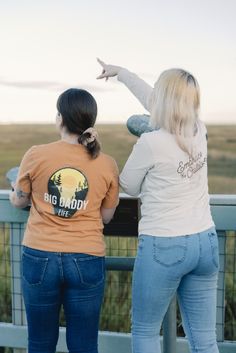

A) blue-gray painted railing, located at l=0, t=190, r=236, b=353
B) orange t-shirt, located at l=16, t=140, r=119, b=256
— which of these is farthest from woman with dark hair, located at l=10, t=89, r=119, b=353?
blue-gray painted railing, located at l=0, t=190, r=236, b=353

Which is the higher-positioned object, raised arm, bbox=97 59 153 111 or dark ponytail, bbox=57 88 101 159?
raised arm, bbox=97 59 153 111

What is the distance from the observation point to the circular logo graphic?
207 centimetres

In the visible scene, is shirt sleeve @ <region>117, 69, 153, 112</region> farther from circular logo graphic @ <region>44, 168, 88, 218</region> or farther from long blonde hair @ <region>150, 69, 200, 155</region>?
circular logo graphic @ <region>44, 168, 88, 218</region>

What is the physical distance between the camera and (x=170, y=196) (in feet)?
6.68

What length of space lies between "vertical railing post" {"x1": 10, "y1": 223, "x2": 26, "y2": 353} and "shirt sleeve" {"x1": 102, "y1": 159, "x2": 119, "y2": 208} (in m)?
0.87

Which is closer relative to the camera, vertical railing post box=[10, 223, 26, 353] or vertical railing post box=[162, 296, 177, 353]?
vertical railing post box=[162, 296, 177, 353]

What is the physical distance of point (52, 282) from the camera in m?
2.08

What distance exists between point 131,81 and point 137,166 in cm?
55

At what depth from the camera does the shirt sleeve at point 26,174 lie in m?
2.08

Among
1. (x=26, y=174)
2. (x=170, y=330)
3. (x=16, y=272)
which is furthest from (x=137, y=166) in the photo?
(x=16, y=272)

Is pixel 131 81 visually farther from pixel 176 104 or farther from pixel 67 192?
pixel 67 192

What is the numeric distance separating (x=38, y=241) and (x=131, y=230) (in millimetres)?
512

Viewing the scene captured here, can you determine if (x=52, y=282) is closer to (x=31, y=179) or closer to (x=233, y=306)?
(x=31, y=179)

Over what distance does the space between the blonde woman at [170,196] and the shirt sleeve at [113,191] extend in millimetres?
46
